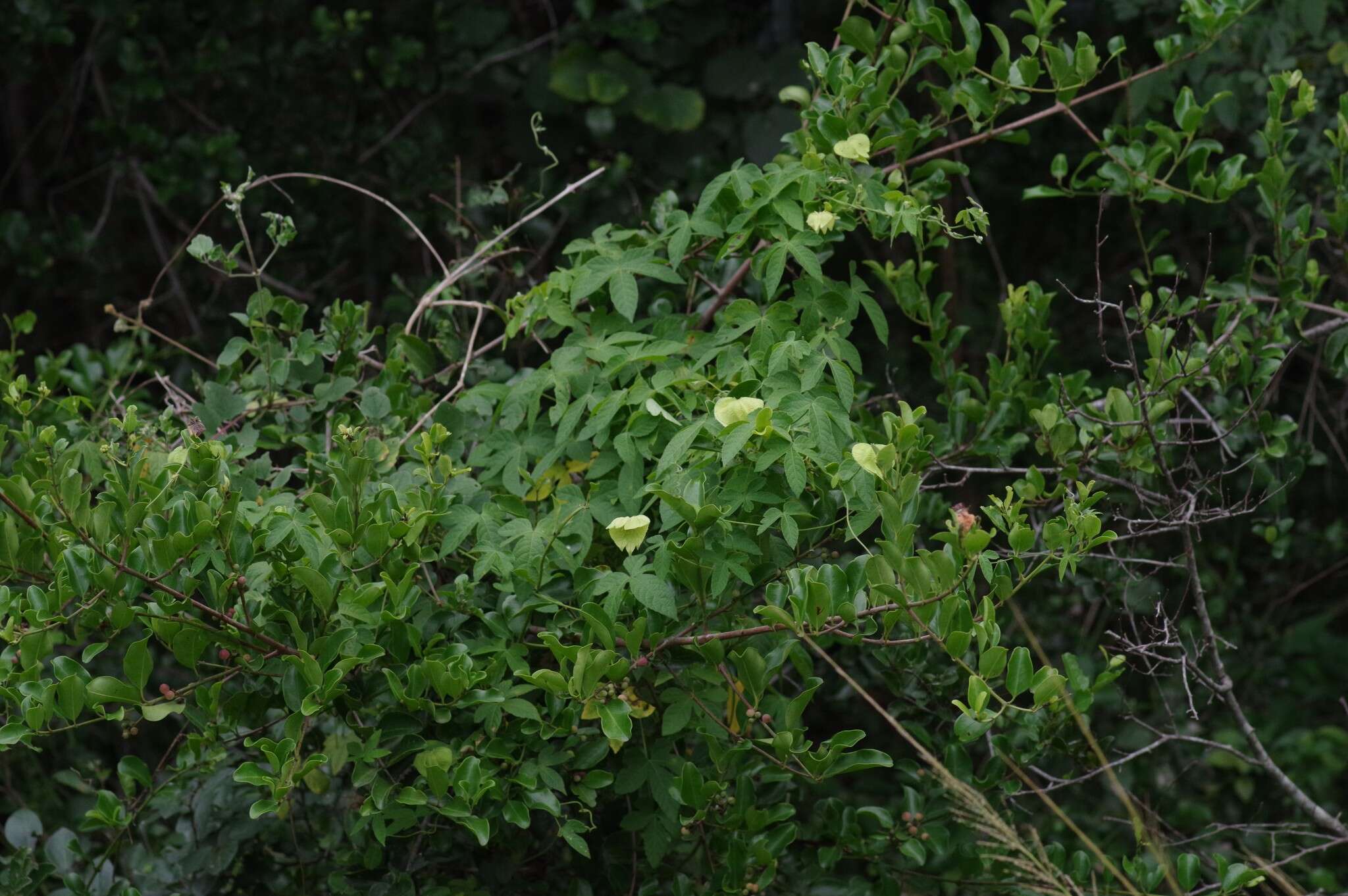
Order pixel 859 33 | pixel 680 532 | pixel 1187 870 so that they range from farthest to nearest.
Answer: pixel 859 33, pixel 1187 870, pixel 680 532

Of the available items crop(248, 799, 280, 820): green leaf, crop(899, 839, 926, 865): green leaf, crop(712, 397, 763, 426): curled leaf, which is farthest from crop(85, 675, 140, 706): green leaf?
crop(899, 839, 926, 865): green leaf

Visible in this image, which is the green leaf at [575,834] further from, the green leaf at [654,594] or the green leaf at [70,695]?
the green leaf at [70,695]

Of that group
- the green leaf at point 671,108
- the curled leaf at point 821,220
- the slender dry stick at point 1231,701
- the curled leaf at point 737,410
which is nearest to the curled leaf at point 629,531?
the curled leaf at point 737,410

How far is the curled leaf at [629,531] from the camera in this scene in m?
1.49

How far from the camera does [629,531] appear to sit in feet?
4.92

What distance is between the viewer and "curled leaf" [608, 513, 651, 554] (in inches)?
58.6

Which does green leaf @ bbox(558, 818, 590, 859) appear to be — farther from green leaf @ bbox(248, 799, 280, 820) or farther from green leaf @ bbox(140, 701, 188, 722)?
green leaf @ bbox(140, 701, 188, 722)

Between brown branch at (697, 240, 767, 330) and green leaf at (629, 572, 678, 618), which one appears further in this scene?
brown branch at (697, 240, 767, 330)

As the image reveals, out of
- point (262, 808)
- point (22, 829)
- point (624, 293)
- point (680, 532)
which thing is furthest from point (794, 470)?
point (22, 829)

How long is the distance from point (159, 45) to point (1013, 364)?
2502 millimetres

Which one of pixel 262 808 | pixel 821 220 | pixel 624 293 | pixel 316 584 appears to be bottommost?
pixel 262 808

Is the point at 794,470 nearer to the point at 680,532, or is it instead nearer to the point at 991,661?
the point at 680,532

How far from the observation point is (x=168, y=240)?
3.74 m

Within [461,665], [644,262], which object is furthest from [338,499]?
[644,262]
